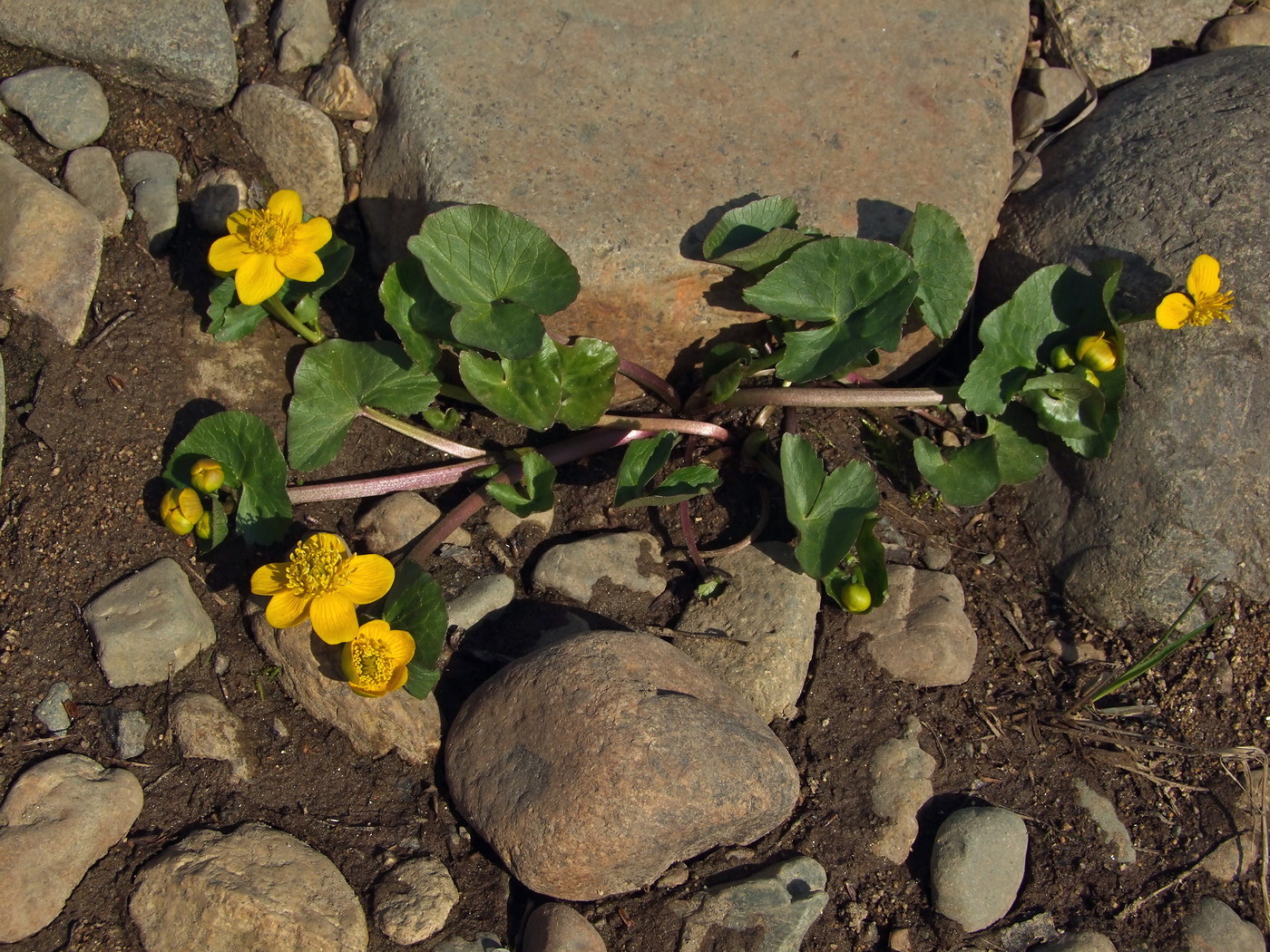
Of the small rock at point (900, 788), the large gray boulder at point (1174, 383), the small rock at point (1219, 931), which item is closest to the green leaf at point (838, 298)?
the large gray boulder at point (1174, 383)

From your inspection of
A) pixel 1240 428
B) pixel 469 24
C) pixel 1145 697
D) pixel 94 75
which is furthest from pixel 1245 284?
pixel 94 75

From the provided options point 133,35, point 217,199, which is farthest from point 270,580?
point 133,35

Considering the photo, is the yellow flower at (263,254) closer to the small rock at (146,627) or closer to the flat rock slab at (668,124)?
the flat rock slab at (668,124)

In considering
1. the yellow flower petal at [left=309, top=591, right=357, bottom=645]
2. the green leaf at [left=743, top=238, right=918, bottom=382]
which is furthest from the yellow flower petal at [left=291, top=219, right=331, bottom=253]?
the green leaf at [left=743, top=238, right=918, bottom=382]

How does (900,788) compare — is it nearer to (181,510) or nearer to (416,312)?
(416,312)

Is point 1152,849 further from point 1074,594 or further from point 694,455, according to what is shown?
point 694,455

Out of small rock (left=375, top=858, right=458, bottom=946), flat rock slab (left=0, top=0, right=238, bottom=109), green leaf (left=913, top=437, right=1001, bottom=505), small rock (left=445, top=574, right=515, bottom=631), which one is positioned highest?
flat rock slab (left=0, top=0, right=238, bottom=109)

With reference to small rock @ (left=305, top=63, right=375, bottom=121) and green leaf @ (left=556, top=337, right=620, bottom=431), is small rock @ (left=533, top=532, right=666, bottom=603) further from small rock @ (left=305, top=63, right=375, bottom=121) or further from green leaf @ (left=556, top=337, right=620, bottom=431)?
small rock @ (left=305, top=63, right=375, bottom=121)
